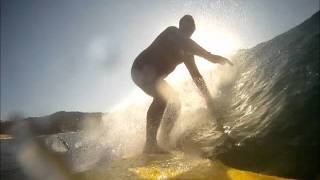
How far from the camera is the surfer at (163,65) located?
4.95 meters

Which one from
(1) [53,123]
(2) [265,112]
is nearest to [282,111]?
(2) [265,112]

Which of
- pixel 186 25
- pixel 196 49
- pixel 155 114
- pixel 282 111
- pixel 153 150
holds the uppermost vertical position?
pixel 186 25

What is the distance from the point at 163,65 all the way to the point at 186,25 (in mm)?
782

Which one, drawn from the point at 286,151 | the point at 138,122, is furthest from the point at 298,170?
the point at 138,122

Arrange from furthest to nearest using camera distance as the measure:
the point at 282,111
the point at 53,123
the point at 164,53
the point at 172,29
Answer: the point at 53,123 < the point at 164,53 < the point at 172,29 < the point at 282,111

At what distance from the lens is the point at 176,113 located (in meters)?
5.36

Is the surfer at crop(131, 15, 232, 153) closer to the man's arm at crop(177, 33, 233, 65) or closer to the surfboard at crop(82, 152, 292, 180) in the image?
the man's arm at crop(177, 33, 233, 65)

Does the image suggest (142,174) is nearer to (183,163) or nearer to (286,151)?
(183,163)

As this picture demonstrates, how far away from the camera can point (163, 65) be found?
524 cm

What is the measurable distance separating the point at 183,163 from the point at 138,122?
4.09 meters

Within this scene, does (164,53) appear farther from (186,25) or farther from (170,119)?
(170,119)

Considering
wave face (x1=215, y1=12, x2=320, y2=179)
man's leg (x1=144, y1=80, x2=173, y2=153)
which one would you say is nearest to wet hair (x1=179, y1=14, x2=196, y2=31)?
man's leg (x1=144, y1=80, x2=173, y2=153)

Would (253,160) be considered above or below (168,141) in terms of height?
below

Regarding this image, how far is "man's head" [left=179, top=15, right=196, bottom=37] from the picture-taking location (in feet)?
17.1
